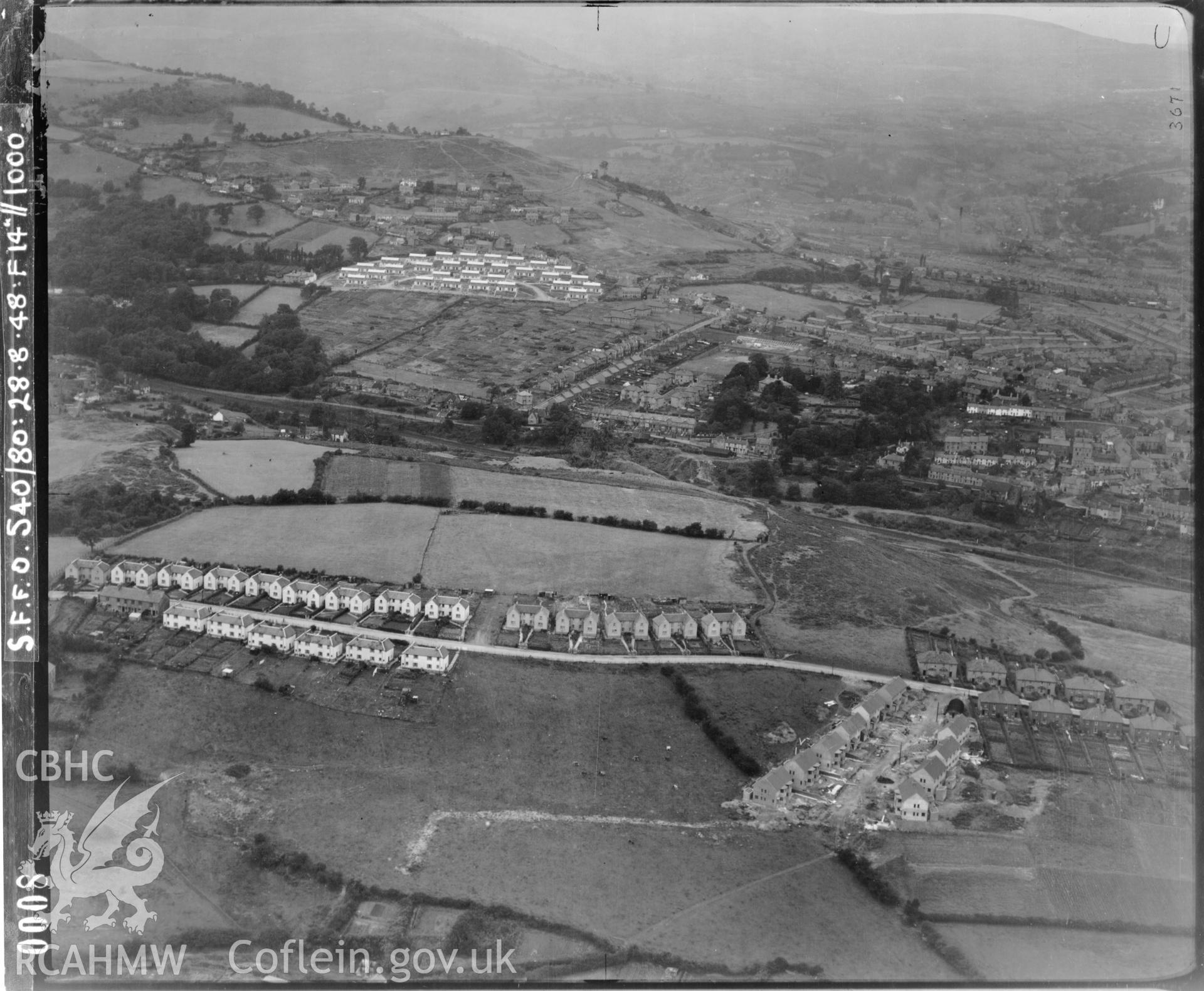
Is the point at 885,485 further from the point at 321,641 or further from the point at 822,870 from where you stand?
the point at 321,641

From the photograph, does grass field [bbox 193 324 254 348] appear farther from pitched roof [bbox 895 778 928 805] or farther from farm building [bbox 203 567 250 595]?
pitched roof [bbox 895 778 928 805]

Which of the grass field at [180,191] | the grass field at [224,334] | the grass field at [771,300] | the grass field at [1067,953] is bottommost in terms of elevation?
the grass field at [1067,953]

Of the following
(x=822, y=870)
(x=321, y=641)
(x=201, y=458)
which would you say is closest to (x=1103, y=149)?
(x=822, y=870)

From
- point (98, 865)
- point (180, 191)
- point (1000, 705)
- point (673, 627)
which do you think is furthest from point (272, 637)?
point (180, 191)

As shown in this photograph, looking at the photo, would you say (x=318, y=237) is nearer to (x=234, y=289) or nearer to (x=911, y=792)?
(x=234, y=289)

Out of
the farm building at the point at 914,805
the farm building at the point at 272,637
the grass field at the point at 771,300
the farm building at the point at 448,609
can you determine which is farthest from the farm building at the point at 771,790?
the grass field at the point at 771,300

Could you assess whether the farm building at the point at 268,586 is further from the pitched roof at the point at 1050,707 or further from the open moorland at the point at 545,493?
the pitched roof at the point at 1050,707
